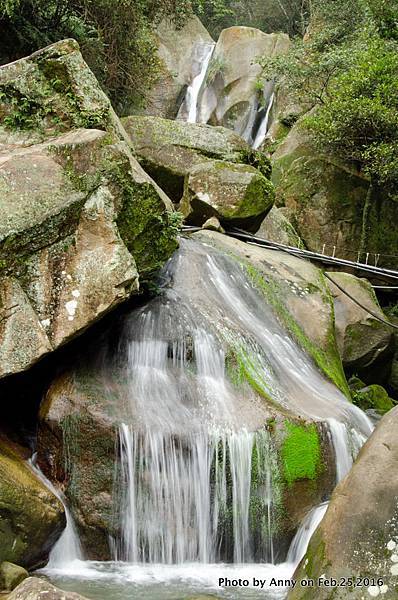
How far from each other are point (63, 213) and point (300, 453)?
3.18 meters

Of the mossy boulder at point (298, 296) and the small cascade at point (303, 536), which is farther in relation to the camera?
the mossy boulder at point (298, 296)

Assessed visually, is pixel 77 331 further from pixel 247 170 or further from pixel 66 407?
pixel 247 170

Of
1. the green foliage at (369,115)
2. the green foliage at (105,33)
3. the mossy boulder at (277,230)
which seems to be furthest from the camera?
the green foliage at (369,115)

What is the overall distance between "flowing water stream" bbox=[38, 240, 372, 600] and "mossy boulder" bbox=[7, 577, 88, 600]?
1.14 m

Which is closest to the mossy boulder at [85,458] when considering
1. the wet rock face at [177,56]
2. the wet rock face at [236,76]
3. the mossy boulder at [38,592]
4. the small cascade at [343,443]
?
the mossy boulder at [38,592]

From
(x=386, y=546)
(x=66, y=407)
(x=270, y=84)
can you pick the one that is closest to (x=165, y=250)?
(x=66, y=407)

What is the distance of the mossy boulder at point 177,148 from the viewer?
434 inches

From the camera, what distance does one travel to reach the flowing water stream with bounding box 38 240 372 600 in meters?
5.52

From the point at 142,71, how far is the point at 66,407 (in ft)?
34.6

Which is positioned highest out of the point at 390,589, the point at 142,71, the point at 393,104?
the point at 142,71

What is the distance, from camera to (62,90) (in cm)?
739

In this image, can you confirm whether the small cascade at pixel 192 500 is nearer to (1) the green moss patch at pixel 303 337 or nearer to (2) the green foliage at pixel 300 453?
(2) the green foliage at pixel 300 453

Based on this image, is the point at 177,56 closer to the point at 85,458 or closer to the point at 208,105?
the point at 208,105

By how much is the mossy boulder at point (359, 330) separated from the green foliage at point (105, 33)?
6.74 m
